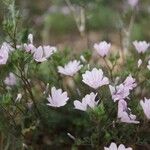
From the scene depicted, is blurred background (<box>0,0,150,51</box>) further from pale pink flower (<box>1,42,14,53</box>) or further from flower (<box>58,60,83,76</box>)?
pale pink flower (<box>1,42,14,53</box>)

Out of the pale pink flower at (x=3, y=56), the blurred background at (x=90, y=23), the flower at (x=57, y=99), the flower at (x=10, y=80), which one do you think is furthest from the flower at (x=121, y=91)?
the blurred background at (x=90, y=23)

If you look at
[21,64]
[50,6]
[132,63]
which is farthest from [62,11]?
[21,64]

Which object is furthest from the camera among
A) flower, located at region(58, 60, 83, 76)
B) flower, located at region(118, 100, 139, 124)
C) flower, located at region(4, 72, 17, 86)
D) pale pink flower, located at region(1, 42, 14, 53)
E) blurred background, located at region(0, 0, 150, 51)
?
blurred background, located at region(0, 0, 150, 51)

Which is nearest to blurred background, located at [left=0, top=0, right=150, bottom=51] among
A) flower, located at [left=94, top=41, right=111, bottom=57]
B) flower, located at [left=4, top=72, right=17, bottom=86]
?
flower, located at [left=4, top=72, right=17, bottom=86]

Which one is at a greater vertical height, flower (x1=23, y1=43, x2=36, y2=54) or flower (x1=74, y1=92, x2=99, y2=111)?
flower (x1=23, y1=43, x2=36, y2=54)

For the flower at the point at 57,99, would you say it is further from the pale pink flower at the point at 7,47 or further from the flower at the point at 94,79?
the pale pink flower at the point at 7,47
